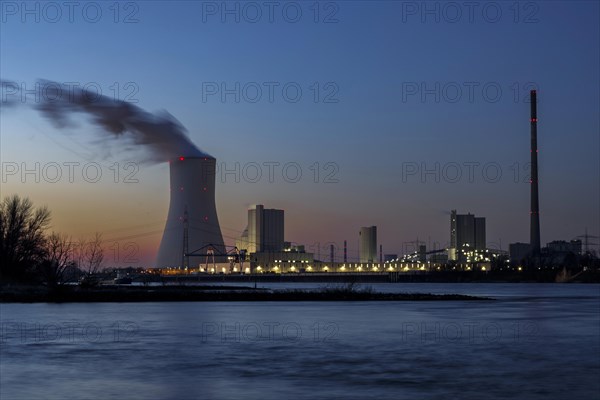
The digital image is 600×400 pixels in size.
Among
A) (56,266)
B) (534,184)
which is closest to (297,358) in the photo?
(56,266)

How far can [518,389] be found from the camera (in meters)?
16.2

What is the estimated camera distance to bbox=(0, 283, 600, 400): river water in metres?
16.0

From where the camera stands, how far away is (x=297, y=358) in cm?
2062

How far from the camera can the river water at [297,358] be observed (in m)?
16.0

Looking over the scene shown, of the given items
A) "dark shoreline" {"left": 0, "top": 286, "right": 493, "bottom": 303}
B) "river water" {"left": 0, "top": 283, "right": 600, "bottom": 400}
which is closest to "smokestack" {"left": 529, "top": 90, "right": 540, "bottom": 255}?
"dark shoreline" {"left": 0, "top": 286, "right": 493, "bottom": 303}

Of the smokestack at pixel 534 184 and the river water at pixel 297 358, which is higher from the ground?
the smokestack at pixel 534 184

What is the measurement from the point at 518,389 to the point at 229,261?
547 feet

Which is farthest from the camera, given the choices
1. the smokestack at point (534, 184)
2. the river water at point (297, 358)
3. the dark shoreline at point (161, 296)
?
the smokestack at point (534, 184)

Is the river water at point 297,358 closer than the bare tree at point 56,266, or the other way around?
the river water at point 297,358

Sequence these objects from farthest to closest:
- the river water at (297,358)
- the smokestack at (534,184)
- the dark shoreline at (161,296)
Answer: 1. the smokestack at (534,184)
2. the dark shoreline at (161,296)
3. the river water at (297,358)

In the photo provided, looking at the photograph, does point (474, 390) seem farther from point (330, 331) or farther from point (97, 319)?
point (97, 319)

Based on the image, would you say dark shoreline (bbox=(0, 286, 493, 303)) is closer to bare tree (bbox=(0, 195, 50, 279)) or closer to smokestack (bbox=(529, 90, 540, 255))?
bare tree (bbox=(0, 195, 50, 279))

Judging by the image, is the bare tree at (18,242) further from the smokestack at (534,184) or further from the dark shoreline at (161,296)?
the smokestack at (534,184)

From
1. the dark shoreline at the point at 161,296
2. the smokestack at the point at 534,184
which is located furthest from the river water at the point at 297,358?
the smokestack at the point at 534,184
